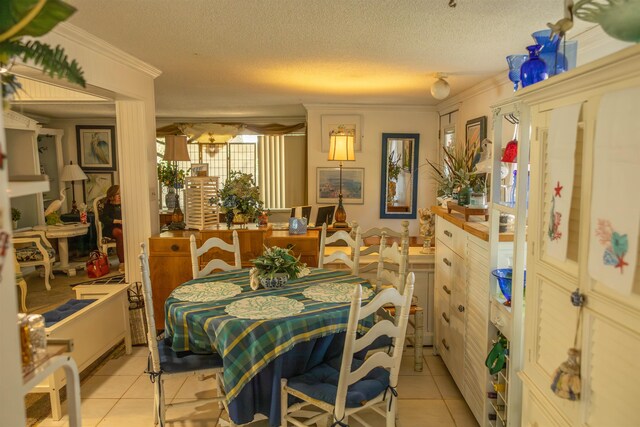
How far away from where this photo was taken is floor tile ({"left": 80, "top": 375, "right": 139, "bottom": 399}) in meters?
3.26

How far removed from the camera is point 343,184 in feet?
21.9

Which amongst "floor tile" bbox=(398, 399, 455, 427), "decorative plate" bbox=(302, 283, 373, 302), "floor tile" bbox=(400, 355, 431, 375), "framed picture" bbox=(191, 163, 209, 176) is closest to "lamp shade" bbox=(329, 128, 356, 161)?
"framed picture" bbox=(191, 163, 209, 176)

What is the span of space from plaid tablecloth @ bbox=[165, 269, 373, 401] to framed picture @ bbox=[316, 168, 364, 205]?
3.97m

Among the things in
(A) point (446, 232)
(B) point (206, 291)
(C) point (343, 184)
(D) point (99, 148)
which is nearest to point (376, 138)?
(C) point (343, 184)

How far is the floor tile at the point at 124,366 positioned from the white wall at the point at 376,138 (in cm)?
349

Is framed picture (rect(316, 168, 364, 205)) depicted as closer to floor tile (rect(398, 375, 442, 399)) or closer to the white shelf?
floor tile (rect(398, 375, 442, 399))

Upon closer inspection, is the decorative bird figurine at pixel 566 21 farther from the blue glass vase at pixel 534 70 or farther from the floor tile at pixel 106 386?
the floor tile at pixel 106 386

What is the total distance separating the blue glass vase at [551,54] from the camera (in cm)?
189

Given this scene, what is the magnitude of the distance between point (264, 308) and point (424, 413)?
51.5 inches

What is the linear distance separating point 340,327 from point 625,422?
144cm

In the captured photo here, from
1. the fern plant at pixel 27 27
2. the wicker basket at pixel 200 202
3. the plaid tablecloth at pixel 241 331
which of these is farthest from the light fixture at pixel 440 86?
the fern plant at pixel 27 27

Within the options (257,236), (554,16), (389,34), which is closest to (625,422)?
(554,16)

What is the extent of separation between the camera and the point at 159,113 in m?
8.18

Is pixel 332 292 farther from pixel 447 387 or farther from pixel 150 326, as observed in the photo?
pixel 447 387
